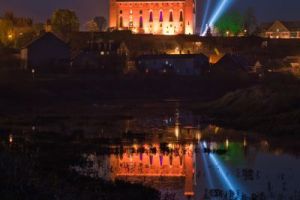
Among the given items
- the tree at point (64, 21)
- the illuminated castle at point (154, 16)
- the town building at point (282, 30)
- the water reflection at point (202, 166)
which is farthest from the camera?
the town building at point (282, 30)

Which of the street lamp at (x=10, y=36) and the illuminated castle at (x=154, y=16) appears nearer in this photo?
the street lamp at (x=10, y=36)

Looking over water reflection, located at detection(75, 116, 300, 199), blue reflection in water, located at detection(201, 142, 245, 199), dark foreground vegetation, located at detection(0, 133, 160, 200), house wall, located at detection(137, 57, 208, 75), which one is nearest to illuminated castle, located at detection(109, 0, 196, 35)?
house wall, located at detection(137, 57, 208, 75)

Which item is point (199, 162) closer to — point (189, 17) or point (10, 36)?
point (10, 36)

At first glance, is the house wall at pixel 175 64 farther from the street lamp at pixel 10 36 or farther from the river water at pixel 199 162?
the river water at pixel 199 162

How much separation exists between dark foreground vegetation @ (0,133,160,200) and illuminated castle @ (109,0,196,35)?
90.1 metres

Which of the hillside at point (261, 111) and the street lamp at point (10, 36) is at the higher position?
the street lamp at point (10, 36)

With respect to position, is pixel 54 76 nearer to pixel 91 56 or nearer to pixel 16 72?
pixel 16 72

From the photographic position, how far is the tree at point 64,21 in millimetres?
106506

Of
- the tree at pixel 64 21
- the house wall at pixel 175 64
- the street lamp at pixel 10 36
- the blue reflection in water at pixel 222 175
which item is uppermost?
the tree at pixel 64 21

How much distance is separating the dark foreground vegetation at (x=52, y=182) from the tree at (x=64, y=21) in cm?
8216

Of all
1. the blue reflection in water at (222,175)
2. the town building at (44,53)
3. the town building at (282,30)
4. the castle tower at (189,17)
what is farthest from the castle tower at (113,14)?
the blue reflection in water at (222,175)

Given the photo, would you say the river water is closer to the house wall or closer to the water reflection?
the water reflection

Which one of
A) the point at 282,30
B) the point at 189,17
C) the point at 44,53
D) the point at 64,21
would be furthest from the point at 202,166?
the point at 282,30

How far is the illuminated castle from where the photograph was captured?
376ft
